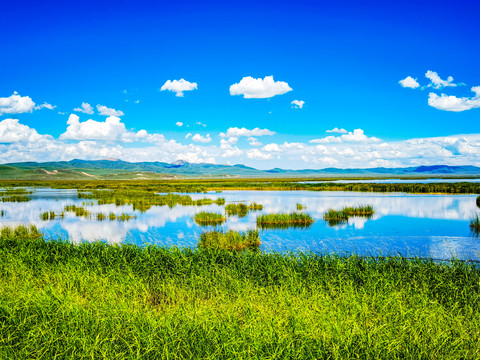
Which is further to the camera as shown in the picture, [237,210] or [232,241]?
[237,210]

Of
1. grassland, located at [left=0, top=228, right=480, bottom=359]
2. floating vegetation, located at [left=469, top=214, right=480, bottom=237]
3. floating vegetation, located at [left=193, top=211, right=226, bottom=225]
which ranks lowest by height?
floating vegetation, located at [left=469, top=214, right=480, bottom=237]

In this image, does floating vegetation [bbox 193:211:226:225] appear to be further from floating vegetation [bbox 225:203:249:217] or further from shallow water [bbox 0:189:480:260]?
floating vegetation [bbox 225:203:249:217]

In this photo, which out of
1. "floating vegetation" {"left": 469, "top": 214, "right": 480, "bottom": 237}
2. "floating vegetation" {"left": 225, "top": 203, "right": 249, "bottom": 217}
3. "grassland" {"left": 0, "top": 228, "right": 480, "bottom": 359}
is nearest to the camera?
"grassland" {"left": 0, "top": 228, "right": 480, "bottom": 359}

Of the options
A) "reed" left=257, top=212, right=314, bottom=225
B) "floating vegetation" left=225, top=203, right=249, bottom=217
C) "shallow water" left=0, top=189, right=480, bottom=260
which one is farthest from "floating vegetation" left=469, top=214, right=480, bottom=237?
"floating vegetation" left=225, top=203, right=249, bottom=217

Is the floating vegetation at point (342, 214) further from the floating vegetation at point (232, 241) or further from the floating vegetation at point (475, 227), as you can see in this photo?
the floating vegetation at point (232, 241)

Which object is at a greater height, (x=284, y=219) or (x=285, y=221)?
(x=284, y=219)

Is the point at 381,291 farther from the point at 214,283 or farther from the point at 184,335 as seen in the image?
the point at 184,335

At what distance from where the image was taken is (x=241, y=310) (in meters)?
9.07

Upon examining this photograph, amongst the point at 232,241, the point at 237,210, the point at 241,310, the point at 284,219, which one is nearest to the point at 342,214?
the point at 284,219

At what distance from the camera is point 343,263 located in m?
12.5

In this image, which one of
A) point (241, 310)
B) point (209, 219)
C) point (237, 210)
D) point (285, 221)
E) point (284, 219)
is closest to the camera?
point (241, 310)

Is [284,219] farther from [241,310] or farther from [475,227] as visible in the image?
[241,310]

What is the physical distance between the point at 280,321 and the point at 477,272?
26.6ft

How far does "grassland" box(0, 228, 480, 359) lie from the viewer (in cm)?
712
